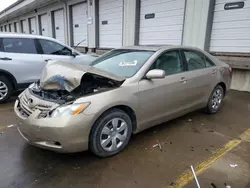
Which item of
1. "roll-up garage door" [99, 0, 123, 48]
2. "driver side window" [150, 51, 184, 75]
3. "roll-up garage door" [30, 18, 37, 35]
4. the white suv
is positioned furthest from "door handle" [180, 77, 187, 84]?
"roll-up garage door" [30, 18, 37, 35]

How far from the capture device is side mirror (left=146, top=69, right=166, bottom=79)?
2.93 m

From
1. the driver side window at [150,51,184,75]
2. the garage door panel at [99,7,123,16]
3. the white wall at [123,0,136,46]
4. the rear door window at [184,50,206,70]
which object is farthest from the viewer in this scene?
the garage door panel at [99,7,123,16]

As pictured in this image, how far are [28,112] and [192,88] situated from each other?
8.97 ft

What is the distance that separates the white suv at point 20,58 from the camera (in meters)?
5.10

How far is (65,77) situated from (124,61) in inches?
43.7

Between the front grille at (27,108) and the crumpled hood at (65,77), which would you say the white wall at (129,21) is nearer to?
the crumpled hood at (65,77)

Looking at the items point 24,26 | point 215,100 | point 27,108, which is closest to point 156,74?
point 27,108

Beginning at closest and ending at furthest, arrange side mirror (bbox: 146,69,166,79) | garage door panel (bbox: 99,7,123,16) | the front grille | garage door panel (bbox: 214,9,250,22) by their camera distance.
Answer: the front grille
side mirror (bbox: 146,69,166,79)
garage door panel (bbox: 214,9,250,22)
garage door panel (bbox: 99,7,123,16)

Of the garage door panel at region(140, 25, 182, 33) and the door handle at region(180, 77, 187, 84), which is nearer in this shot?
the door handle at region(180, 77, 187, 84)

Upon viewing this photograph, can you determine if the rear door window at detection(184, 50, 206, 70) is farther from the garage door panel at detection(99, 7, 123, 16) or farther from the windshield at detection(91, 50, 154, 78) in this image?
the garage door panel at detection(99, 7, 123, 16)

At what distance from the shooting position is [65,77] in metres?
2.76

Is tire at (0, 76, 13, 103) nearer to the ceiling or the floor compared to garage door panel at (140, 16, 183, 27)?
nearer to the floor

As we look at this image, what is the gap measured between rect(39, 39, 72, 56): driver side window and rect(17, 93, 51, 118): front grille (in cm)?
312

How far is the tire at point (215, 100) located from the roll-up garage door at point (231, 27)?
2.59 meters
